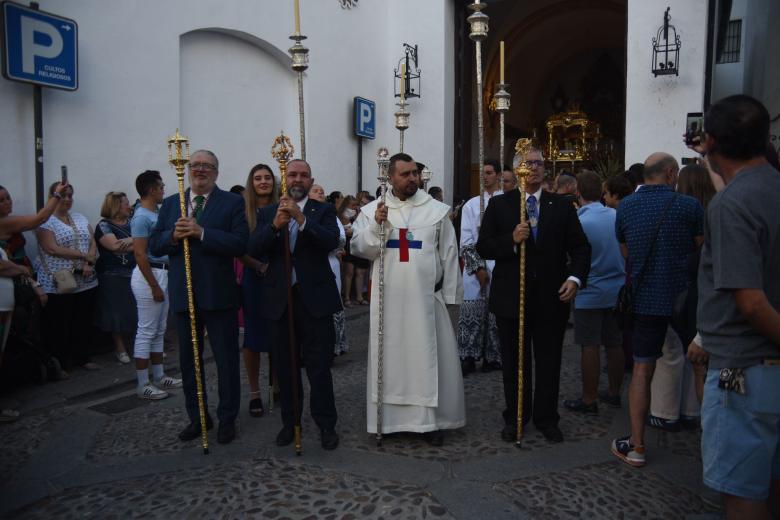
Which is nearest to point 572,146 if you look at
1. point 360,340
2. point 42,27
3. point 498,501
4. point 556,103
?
point 556,103

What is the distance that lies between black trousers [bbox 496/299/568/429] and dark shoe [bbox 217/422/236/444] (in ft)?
5.75

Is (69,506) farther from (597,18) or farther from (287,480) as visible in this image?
(597,18)

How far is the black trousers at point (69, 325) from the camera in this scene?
5.76 metres

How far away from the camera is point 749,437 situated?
2.15 metres

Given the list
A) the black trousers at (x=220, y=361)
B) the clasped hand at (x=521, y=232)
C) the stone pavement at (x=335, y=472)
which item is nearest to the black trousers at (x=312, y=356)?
the stone pavement at (x=335, y=472)

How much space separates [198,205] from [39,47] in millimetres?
3006

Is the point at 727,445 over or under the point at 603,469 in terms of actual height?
over

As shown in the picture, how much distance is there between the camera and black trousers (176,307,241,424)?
13.5 feet

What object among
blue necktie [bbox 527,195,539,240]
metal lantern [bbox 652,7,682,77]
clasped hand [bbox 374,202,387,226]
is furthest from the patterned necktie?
metal lantern [bbox 652,7,682,77]

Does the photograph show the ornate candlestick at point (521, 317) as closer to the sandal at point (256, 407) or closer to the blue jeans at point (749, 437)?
the blue jeans at point (749, 437)

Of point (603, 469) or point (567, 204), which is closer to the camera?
point (603, 469)

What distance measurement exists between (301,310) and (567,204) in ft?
5.92

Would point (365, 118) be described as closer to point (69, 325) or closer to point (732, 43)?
point (69, 325)

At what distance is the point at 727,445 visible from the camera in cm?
219
